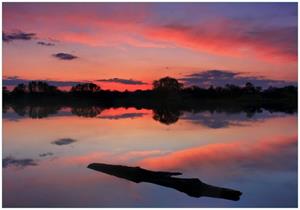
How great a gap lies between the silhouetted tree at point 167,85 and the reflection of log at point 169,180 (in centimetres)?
206

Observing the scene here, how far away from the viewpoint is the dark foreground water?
15.1 feet

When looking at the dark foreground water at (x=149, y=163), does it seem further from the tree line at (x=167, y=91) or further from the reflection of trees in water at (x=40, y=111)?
the reflection of trees in water at (x=40, y=111)

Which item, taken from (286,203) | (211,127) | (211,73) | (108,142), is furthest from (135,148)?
(211,127)

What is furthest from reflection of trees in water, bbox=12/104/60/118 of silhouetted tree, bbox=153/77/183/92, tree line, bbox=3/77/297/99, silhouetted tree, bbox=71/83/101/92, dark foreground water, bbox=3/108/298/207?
silhouetted tree, bbox=153/77/183/92

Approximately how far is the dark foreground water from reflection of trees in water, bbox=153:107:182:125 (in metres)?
0.78

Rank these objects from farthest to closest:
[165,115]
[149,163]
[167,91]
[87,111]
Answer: [87,111] → [165,115] → [167,91] → [149,163]

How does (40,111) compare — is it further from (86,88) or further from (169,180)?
(169,180)

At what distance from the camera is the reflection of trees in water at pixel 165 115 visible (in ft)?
32.3

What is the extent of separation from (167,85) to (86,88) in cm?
140

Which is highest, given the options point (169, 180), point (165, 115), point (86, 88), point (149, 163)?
point (86, 88)

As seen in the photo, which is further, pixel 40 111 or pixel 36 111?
pixel 40 111

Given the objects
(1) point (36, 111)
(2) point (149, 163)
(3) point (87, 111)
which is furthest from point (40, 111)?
(2) point (149, 163)

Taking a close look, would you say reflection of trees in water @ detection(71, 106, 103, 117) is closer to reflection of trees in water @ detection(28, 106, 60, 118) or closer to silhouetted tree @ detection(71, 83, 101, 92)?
reflection of trees in water @ detection(28, 106, 60, 118)

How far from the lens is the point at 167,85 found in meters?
7.40
